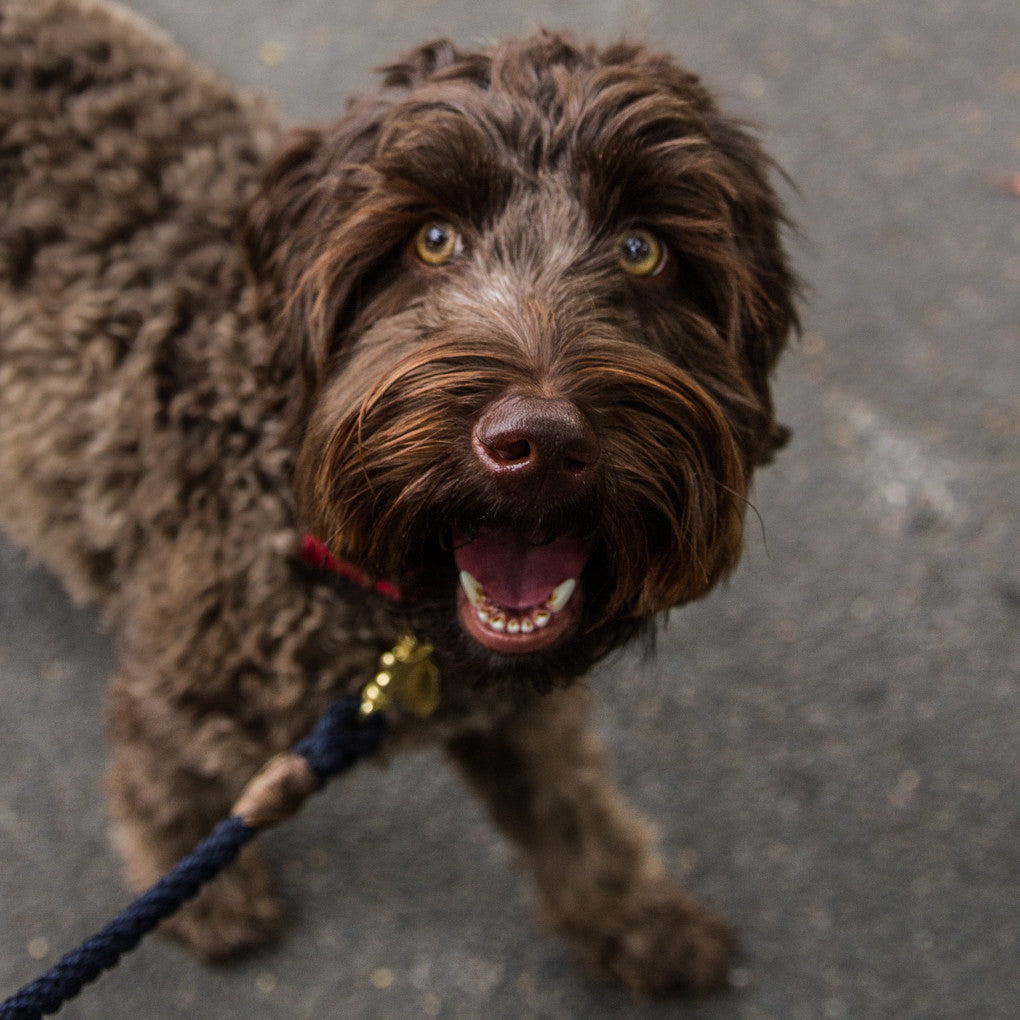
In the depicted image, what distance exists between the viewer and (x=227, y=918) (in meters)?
2.68

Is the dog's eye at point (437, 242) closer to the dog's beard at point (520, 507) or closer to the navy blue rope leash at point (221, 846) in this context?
the dog's beard at point (520, 507)

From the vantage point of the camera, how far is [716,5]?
4633 mm

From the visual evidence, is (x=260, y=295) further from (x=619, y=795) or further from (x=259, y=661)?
(x=619, y=795)

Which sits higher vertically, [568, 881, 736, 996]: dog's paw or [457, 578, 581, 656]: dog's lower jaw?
[457, 578, 581, 656]: dog's lower jaw

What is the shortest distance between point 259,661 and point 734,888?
4.93 ft

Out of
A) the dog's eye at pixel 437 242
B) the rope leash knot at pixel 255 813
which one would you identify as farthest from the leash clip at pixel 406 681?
the dog's eye at pixel 437 242

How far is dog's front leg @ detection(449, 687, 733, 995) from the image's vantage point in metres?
2.68

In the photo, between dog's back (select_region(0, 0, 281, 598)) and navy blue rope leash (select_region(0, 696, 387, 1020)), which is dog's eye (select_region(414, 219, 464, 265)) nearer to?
dog's back (select_region(0, 0, 281, 598))

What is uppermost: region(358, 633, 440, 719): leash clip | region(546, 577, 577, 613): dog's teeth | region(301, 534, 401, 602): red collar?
region(546, 577, 577, 613): dog's teeth

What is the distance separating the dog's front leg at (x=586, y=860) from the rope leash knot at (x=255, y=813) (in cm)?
58

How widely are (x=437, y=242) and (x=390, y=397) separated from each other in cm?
39

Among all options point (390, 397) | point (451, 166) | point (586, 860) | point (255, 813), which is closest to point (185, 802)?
point (255, 813)

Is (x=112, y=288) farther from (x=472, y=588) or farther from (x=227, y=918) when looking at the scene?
(x=227, y=918)

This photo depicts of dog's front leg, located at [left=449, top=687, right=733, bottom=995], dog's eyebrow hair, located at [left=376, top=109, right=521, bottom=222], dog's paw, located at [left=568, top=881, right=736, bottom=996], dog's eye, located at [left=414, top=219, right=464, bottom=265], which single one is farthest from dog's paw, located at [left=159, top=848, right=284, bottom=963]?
dog's eyebrow hair, located at [left=376, top=109, right=521, bottom=222]
